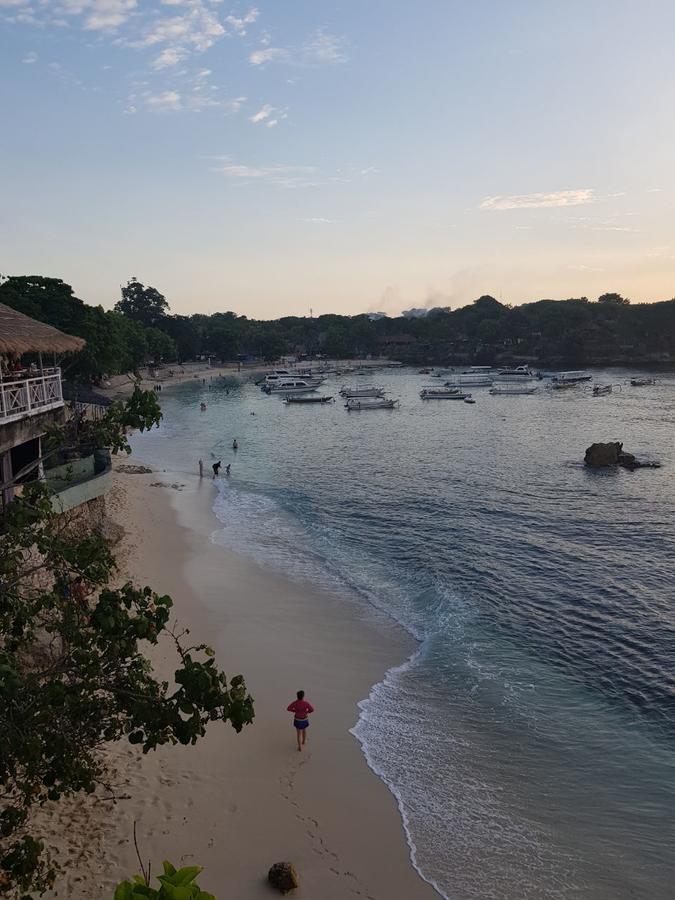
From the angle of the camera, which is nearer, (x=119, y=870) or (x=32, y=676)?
(x=32, y=676)

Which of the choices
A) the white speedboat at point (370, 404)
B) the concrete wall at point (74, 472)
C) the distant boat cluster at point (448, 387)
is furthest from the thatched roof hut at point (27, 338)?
the distant boat cluster at point (448, 387)

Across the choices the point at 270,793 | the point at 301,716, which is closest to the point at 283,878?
the point at 270,793

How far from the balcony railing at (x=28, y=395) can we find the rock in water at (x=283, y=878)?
1305cm

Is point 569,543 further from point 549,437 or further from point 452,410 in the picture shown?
point 452,410

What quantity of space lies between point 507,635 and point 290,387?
322 ft

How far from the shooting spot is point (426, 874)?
11.4m

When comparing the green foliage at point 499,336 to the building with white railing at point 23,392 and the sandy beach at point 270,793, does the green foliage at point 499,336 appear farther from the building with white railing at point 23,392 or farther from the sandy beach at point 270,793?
the sandy beach at point 270,793

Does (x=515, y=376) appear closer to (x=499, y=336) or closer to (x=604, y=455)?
(x=499, y=336)

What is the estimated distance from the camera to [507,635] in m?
21.4

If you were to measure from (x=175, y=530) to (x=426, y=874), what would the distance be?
2406 cm

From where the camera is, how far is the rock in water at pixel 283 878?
34.5 feet

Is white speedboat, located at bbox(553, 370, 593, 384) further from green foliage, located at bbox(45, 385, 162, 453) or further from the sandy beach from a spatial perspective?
green foliage, located at bbox(45, 385, 162, 453)

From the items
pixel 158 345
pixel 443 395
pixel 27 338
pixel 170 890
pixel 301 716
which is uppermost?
pixel 158 345

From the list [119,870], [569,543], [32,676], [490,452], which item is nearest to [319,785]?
[119,870]
